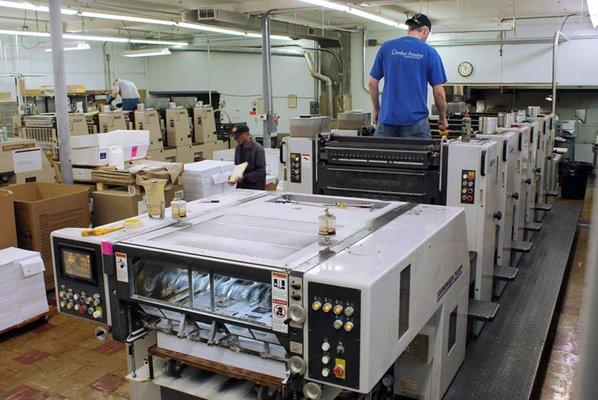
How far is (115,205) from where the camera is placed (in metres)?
4.98

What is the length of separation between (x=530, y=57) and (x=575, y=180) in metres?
2.12

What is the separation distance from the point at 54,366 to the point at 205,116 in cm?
622

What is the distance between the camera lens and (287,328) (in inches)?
66.4

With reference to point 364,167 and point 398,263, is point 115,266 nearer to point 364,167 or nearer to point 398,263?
point 398,263

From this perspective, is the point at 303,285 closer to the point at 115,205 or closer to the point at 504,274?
the point at 504,274

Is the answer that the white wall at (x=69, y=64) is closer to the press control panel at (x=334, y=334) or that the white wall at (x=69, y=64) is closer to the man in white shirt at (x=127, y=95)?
the man in white shirt at (x=127, y=95)

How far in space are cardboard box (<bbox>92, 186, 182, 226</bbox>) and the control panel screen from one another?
108 inches

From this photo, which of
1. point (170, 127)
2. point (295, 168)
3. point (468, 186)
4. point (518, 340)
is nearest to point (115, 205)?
point (295, 168)

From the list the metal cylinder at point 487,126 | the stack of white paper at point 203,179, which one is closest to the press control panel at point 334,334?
the metal cylinder at point 487,126

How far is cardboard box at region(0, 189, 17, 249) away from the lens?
430 cm

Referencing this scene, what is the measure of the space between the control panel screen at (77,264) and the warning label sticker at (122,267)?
0.14 m

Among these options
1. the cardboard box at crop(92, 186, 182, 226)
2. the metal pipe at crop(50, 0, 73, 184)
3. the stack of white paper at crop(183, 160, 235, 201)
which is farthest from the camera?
the stack of white paper at crop(183, 160, 235, 201)

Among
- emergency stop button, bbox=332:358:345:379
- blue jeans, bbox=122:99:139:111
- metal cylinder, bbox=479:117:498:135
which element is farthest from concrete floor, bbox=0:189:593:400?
blue jeans, bbox=122:99:139:111

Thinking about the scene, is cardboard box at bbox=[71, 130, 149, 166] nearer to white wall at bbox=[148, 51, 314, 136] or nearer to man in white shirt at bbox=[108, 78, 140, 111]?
man in white shirt at bbox=[108, 78, 140, 111]
